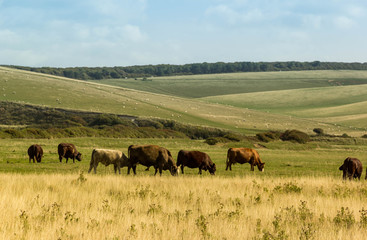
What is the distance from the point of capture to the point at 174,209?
1455 cm

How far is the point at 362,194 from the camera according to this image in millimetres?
19344

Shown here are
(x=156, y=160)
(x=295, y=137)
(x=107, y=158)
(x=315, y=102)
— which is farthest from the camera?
(x=315, y=102)

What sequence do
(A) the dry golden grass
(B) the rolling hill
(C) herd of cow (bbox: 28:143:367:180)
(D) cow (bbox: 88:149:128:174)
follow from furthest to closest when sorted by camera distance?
(B) the rolling hill → (D) cow (bbox: 88:149:128:174) → (C) herd of cow (bbox: 28:143:367:180) → (A) the dry golden grass

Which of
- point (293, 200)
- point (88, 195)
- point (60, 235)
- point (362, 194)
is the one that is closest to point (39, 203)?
point (88, 195)

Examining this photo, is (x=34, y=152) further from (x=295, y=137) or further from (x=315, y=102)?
(x=315, y=102)

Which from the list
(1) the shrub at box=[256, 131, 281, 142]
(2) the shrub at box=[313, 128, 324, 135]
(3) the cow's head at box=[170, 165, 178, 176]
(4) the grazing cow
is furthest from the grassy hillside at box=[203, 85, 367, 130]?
(3) the cow's head at box=[170, 165, 178, 176]

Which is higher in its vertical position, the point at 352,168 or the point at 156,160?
the point at 156,160

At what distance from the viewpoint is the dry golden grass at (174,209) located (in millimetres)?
11469

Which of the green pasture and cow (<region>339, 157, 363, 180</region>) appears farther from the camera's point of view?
the green pasture

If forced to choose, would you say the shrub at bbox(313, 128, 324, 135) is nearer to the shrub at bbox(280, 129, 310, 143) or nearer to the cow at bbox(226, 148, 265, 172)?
the shrub at bbox(280, 129, 310, 143)

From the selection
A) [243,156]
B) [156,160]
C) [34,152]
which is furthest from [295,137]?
[156,160]

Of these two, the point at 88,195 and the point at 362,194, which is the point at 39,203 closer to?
the point at 88,195

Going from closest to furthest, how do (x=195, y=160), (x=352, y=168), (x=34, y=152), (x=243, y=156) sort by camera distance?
(x=352, y=168)
(x=195, y=160)
(x=34, y=152)
(x=243, y=156)

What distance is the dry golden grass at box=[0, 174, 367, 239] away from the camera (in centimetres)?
1147
